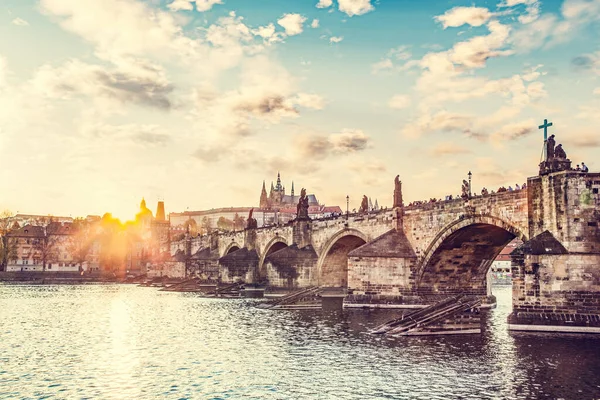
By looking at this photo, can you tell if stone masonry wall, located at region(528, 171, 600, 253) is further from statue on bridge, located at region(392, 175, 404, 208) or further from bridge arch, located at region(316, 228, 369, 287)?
bridge arch, located at region(316, 228, 369, 287)

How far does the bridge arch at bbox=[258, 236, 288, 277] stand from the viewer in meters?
65.7

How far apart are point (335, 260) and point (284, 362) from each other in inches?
1357

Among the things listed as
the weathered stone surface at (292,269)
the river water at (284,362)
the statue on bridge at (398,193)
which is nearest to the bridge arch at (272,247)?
the weathered stone surface at (292,269)

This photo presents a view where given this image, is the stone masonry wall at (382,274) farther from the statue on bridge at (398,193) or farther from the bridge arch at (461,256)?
the statue on bridge at (398,193)

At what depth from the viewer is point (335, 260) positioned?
182ft

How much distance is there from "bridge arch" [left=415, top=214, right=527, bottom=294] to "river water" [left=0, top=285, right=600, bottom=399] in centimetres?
623

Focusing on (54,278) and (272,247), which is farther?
(54,278)

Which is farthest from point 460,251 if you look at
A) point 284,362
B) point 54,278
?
point 54,278

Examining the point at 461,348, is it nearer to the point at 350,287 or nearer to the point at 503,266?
the point at 350,287

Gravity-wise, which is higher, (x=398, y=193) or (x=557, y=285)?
(x=398, y=193)

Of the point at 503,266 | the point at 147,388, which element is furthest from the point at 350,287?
the point at 503,266

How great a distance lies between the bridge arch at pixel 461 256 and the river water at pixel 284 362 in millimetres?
6226

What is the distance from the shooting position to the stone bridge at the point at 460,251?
2703cm

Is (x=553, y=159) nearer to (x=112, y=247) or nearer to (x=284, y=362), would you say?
(x=284, y=362)
